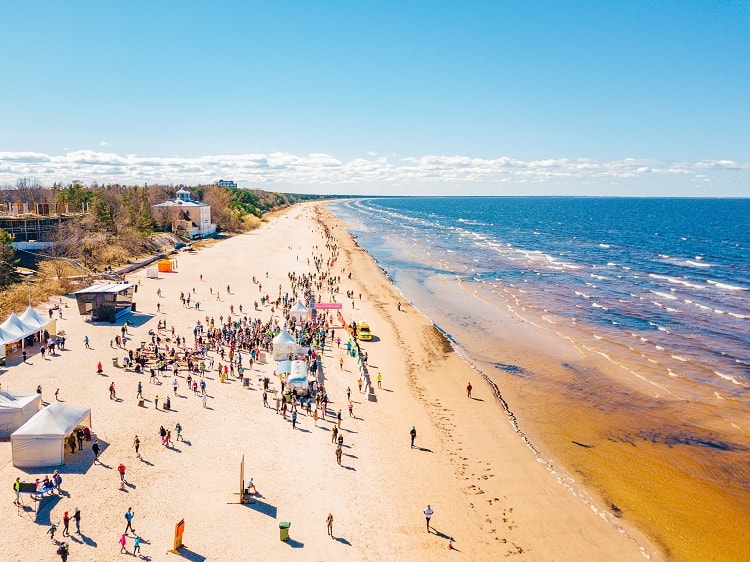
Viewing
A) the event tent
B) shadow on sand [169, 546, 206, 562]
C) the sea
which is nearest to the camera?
shadow on sand [169, 546, 206, 562]

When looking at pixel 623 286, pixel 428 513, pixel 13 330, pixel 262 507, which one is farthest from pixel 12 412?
pixel 623 286

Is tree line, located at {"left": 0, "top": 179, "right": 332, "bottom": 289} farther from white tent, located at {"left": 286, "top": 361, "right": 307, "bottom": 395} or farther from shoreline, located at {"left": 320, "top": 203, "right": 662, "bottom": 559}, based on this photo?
shoreline, located at {"left": 320, "top": 203, "right": 662, "bottom": 559}

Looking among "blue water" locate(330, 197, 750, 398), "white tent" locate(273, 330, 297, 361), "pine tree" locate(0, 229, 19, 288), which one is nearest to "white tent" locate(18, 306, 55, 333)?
"pine tree" locate(0, 229, 19, 288)

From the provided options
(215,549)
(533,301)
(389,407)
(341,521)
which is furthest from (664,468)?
(533,301)

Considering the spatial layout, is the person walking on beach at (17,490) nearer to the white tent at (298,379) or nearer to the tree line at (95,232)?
the white tent at (298,379)

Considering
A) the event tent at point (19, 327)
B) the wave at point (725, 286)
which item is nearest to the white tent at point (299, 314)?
the event tent at point (19, 327)

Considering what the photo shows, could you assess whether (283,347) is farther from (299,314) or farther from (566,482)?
(566,482)
